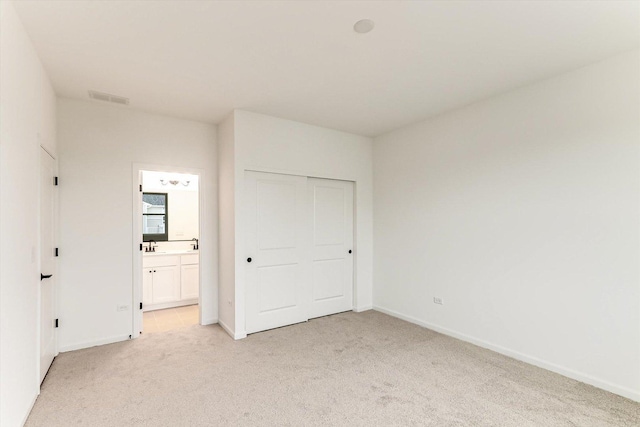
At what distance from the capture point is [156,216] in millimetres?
5758

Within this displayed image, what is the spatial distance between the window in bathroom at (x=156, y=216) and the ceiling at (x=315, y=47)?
2621 mm

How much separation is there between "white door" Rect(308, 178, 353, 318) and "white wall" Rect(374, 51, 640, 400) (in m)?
0.97

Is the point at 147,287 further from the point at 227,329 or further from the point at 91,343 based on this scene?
the point at 227,329

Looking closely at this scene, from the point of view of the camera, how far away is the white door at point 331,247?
449 centimetres

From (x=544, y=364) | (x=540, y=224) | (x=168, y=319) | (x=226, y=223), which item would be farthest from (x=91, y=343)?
(x=540, y=224)

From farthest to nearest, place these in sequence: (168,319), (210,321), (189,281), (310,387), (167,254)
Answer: (189,281)
(167,254)
(168,319)
(210,321)
(310,387)

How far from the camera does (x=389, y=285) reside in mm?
4668

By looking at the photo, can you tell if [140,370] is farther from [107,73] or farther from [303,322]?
[107,73]

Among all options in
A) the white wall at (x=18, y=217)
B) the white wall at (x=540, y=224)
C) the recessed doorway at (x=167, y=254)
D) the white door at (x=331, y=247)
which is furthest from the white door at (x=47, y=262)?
the white wall at (x=540, y=224)

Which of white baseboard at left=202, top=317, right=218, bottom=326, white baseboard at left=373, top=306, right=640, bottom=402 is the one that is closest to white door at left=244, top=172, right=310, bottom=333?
white baseboard at left=202, top=317, right=218, bottom=326

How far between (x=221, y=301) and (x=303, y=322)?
3.85ft

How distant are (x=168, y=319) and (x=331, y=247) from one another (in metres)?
2.62

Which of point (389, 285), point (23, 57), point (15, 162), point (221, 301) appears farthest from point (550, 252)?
point (23, 57)

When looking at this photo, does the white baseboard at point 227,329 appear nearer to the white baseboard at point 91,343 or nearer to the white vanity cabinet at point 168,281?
the white vanity cabinet at point 168,281
